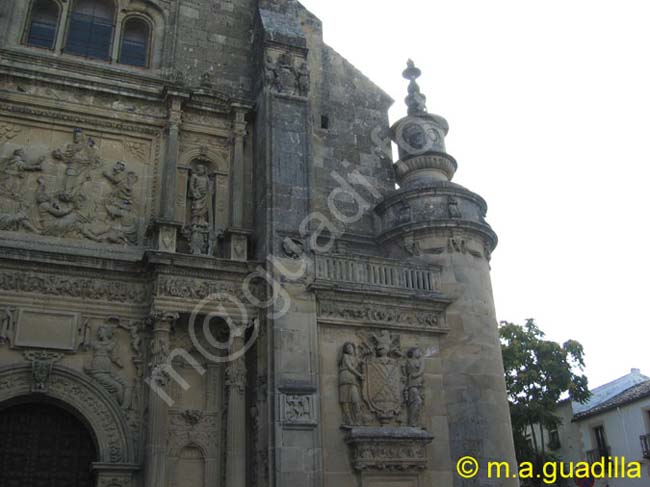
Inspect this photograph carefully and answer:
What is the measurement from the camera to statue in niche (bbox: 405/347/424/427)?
458 inches

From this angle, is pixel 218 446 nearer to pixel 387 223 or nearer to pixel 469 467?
pixel 469 467

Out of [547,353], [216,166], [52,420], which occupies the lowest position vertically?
[52,420]

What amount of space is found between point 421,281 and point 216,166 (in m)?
4.73

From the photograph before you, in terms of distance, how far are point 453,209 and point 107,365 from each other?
719 cm

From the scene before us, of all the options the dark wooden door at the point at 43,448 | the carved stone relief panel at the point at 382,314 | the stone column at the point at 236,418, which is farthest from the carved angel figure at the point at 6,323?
the carved stone relief panel at the point at 382,314

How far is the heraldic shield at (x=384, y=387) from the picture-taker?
11477 mm

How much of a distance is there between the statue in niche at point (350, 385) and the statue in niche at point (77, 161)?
225 inches

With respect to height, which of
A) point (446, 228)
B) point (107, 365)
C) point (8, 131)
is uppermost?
point (8, 131)

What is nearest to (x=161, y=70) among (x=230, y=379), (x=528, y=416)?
(x=230, y=379)

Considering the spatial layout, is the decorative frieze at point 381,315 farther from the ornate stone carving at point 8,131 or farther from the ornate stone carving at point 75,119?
the ornate stone carving at point 8,131

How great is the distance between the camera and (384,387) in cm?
1163

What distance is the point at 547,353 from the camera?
23.0 meters

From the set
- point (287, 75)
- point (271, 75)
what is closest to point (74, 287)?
point (271, 75)

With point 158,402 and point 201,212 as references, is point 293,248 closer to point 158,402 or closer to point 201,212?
point 201,212
